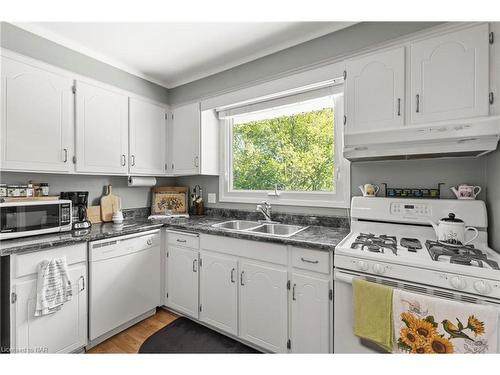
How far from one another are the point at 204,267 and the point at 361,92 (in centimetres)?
183

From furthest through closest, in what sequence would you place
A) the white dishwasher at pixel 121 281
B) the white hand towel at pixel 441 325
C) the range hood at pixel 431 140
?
the white dishwasher at pixel 121 281
the range hood at pixel 431 140
the white hand towel at pixel 441 325

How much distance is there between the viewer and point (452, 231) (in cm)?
137

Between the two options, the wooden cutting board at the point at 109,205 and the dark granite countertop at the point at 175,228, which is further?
the wooden cutting board at the point at 109,205

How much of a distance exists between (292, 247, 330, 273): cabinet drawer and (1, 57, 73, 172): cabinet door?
1.99 metres

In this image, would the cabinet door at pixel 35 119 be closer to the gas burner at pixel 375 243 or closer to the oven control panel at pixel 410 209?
the gas burner at pixel 375 243

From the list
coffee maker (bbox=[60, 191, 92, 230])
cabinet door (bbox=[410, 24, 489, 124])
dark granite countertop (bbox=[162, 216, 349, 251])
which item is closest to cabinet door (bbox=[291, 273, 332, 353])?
dark granite countertop (bbox=[162, 216, 349, 251])

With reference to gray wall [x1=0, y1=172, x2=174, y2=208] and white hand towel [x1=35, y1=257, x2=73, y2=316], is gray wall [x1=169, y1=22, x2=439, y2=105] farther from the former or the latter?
white hand towel [x1=35, y1=257, x2=73, y2=316]

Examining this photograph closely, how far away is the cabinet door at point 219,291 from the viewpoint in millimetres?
1864

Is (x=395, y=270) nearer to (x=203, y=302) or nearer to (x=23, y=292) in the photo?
(x=203, y=302)

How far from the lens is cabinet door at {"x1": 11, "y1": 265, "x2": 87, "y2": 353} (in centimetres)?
144

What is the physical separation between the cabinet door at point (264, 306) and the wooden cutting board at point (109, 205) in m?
1.54

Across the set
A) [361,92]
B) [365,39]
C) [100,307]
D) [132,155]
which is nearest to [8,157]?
[132,155]

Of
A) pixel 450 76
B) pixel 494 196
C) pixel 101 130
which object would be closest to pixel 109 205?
pixel 101 130

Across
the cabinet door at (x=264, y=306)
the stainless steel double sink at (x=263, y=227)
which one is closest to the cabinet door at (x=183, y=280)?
the stainless steel double sink at (x=263, y=227)
